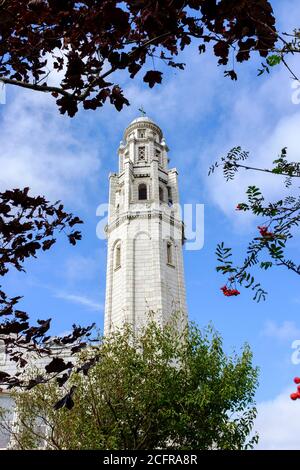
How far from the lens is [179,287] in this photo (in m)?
30.3

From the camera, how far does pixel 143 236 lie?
104 ft

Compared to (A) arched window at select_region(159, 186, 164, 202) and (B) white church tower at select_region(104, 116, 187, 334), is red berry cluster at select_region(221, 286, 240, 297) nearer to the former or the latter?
(B) white church tower at select_region(104, 116, 187, 334)

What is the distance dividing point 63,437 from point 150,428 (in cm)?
298

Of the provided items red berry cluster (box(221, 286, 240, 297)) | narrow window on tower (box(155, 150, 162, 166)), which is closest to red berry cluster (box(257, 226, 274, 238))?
red berry cluster (box(221, 286, 240, 297))

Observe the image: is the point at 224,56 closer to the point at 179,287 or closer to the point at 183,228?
the point at 179,287

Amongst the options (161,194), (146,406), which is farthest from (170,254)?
(146,406)

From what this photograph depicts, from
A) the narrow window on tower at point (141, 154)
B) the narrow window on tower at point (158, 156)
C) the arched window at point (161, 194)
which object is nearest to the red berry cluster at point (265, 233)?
the arched window at point (161, 194)

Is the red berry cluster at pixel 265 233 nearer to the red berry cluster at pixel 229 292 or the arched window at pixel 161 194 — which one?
the red berry cluster at pixel 229 292

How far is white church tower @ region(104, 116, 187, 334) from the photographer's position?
28578 mm

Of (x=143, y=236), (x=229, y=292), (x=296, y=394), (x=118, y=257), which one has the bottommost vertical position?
(x=296, y=394)

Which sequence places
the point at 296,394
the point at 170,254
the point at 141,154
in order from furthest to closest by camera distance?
the point at 141,154 → the point at 170,254 → the point at 296,394

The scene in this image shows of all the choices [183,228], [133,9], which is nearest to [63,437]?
[133,9]

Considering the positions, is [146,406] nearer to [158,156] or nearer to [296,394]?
[296,394]

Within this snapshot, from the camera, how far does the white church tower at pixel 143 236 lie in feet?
93.8
